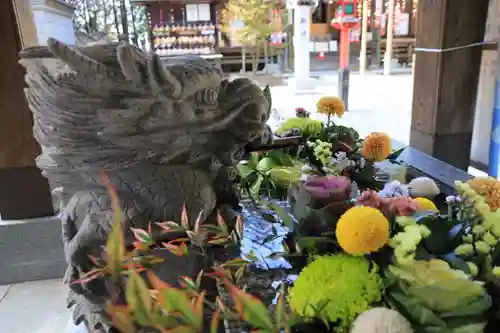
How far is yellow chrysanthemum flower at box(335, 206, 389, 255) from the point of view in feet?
1.91

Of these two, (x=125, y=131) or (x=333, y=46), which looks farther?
(x=333, y=46)

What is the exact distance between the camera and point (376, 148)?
118 centimetres

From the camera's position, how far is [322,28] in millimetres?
10750

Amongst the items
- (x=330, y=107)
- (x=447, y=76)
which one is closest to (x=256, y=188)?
(x=330, y=107)

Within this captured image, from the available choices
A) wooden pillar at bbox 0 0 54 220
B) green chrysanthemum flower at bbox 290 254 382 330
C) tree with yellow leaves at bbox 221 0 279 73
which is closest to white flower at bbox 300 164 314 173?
green chrysanthemum flower at bbox 290 254 382 330

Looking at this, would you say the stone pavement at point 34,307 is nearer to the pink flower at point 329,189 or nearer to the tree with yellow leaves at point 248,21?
the pink flower at point 329,189

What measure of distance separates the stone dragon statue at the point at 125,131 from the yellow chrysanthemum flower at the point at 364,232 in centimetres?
30

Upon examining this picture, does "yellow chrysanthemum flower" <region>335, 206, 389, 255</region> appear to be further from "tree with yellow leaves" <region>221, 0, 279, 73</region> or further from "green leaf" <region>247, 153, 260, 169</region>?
"tree with yellow leaves" <region>221, 0, 279, 73</region>

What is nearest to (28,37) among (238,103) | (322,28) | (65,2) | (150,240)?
(65,2)

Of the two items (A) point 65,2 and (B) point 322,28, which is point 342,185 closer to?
(A) point 65,2

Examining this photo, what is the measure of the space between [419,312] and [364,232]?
0.39 feet

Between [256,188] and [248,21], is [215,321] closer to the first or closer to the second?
[256,188]

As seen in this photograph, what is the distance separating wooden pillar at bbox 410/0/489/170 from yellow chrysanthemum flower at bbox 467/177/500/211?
1.66 meters

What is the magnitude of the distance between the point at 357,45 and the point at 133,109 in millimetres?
10844
